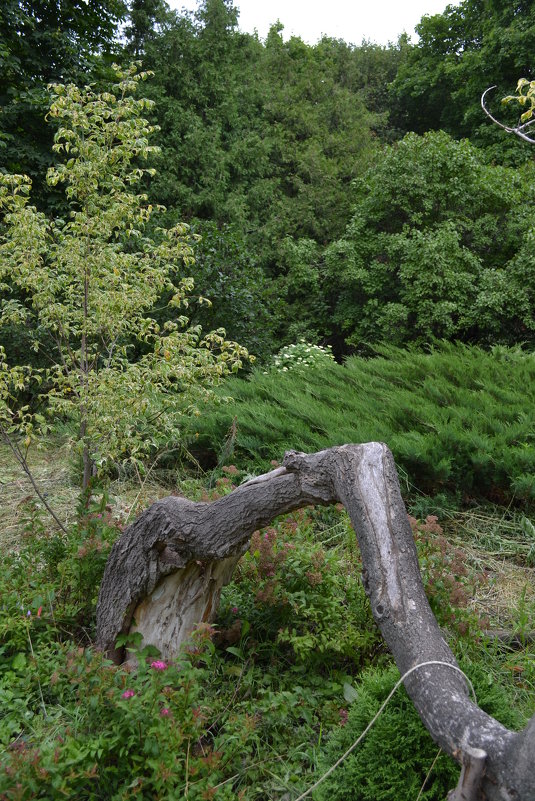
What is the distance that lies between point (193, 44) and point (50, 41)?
429 centimetres

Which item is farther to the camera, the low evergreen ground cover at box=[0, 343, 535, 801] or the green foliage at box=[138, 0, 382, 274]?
the green foliage at box=[138, 0, 382, 274]

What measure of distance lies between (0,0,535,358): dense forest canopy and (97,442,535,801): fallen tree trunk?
5.65 meters

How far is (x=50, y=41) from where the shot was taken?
8555 millimetres

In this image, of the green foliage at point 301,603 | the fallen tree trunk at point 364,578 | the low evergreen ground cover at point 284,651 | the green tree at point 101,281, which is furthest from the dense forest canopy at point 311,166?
the fallen tree trunk at point 364,578

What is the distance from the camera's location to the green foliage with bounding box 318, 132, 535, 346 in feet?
31.2

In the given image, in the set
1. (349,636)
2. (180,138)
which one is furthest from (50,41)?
(349,636)

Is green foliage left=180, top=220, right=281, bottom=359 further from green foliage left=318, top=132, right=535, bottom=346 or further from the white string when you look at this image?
the white string

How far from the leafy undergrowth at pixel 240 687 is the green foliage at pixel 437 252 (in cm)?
697

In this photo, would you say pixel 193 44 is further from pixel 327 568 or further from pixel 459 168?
pixel 327 568

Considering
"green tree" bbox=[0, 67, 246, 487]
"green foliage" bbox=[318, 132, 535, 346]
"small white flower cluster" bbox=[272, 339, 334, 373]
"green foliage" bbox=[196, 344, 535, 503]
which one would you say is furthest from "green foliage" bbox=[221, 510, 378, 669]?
"green foliage" bbox=[318, 132, 535, 346]

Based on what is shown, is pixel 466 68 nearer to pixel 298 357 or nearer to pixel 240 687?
pixel 298 357

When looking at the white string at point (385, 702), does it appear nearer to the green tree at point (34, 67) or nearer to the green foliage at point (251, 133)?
the green tree at point (34, 67)

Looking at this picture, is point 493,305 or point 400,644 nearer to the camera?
point 400,644

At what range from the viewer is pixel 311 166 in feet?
46.4
